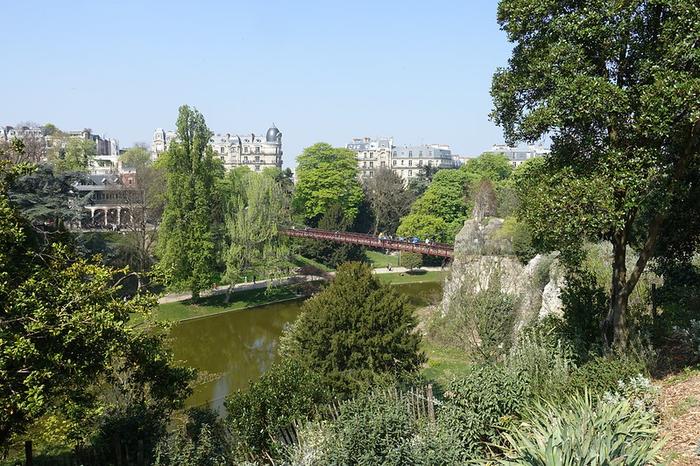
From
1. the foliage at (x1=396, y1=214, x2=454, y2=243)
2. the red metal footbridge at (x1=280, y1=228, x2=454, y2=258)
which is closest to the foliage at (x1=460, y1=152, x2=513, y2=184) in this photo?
the foliage at (x1=396, y1=214, x2=454, y2=243)

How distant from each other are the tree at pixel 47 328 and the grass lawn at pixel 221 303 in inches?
868

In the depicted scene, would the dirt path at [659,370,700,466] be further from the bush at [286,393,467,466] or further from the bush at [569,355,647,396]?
the bush at [286,393,467,466]

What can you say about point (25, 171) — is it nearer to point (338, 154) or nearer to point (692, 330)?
point (692, 330)

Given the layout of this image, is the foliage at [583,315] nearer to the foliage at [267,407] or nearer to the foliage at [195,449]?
the foliage at [267,407]

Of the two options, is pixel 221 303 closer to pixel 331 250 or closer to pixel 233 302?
pixel 233 302

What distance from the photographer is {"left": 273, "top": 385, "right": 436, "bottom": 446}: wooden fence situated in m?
8.65

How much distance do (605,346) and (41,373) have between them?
8.94 m

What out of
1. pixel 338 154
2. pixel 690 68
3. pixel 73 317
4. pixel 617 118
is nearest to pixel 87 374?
pixel 73 317

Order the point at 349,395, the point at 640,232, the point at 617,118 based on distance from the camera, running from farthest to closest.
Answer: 1. the point at 349,395
2. the point at 640,232
3. the point at 617,118

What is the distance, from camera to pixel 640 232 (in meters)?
11.9

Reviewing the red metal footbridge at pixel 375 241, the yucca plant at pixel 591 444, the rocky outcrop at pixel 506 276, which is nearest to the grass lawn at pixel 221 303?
the red metal footbridge at pixel 375 241

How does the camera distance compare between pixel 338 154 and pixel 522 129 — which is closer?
pixel 522 129

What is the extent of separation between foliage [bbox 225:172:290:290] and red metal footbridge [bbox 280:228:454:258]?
187cm

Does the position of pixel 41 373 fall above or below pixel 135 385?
above
